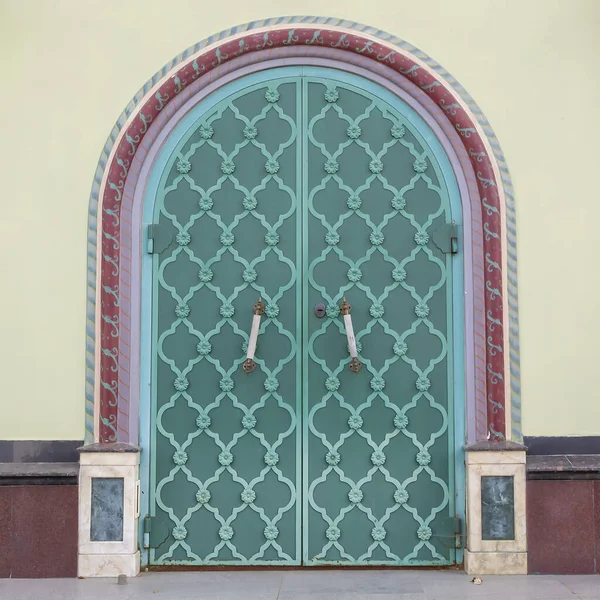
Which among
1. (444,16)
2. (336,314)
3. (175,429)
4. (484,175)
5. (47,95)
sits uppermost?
(444,16)

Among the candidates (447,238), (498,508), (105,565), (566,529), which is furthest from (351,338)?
(105,565)

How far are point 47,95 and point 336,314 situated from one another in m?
2.05

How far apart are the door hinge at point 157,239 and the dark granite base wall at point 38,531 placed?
136 centimetres

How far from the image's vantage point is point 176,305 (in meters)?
5.05

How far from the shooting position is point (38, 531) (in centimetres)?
486

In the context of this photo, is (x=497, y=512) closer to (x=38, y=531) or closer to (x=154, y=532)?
(x=154, y=532)

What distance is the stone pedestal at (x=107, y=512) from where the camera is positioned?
4.84 meters

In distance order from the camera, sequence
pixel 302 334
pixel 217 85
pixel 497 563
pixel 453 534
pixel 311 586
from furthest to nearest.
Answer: pixel 217 85, pixel 302 334, pixel 453 534, pixel 497 563, pixel 311 586

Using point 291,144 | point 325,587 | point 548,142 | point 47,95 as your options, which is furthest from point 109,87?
point 325,587

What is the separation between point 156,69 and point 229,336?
5.13ft

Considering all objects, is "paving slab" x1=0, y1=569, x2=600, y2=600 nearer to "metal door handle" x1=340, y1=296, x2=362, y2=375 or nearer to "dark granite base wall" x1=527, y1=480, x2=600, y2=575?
"dark granite base wall" x1=527, y1=480, x2=600, y2=575

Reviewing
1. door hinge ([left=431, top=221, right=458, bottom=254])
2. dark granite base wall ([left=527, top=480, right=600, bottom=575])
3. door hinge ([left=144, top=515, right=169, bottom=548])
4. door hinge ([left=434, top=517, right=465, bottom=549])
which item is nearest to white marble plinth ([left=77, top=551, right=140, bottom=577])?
door hinge ([left=144, top=515, right=169, bottom=548])

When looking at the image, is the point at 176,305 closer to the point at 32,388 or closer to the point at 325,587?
the point at 32,388

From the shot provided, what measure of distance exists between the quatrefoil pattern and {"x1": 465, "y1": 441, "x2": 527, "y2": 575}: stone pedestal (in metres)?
0.18
